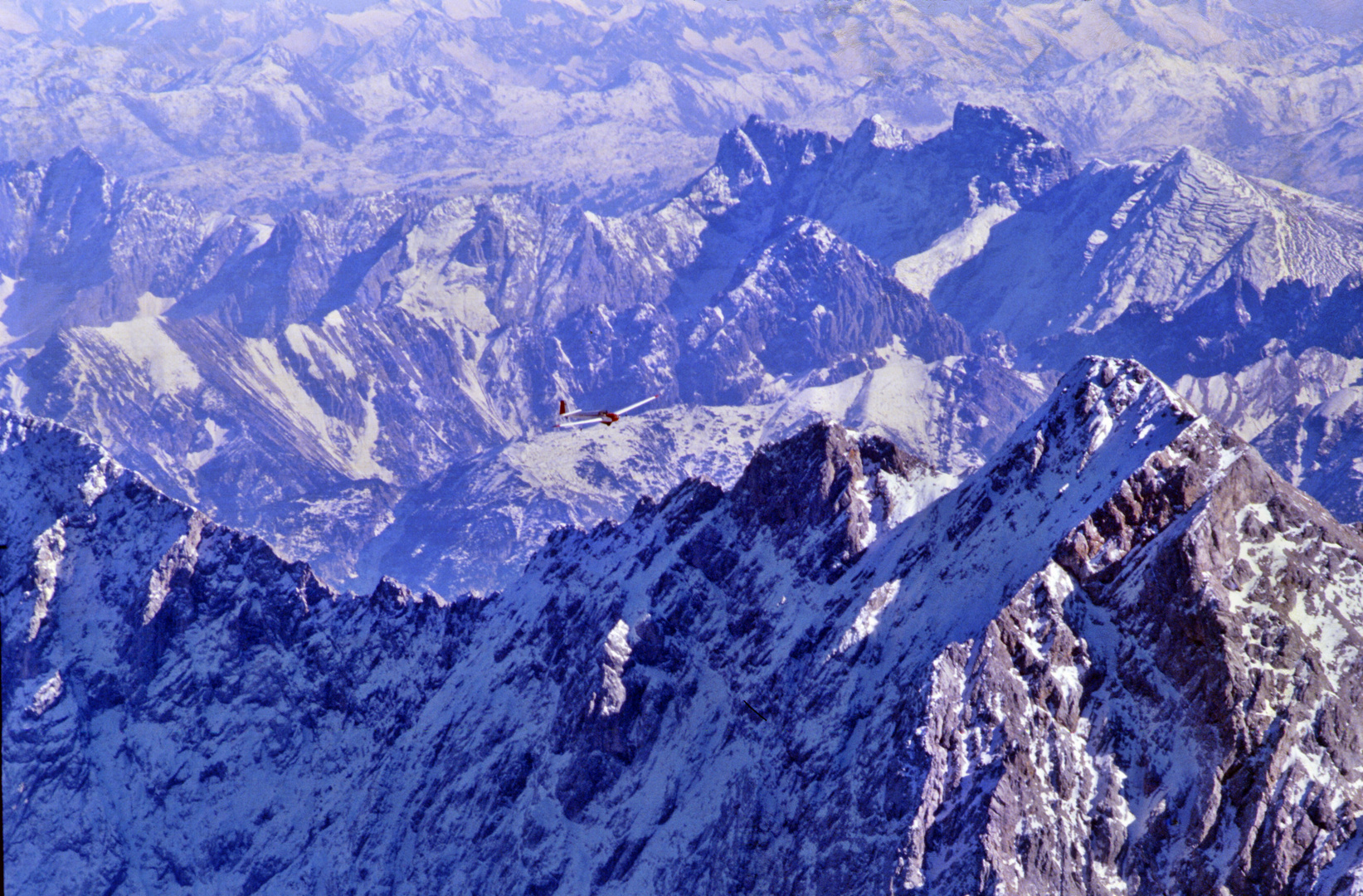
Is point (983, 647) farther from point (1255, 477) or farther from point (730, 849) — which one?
point (730, 849)

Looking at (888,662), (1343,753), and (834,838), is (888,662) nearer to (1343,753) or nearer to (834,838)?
(834,838)

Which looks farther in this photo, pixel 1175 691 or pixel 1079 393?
pixel 1079 393

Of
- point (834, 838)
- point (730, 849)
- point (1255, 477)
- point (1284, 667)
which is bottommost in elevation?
point (730, 849)

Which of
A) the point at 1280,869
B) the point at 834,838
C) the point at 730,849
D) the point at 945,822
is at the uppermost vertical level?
the point at 1280,869

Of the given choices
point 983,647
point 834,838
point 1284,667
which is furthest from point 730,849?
point 1284,667

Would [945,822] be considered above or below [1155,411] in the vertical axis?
below

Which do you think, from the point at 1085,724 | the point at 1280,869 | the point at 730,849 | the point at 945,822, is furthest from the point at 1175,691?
the point at 730,849

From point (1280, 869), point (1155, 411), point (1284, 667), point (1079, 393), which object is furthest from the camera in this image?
point (1079, 393)

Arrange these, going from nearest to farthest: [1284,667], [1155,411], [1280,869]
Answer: [1280,869] → [1284,667] → [1155,411]

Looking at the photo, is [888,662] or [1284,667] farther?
[888,662]
